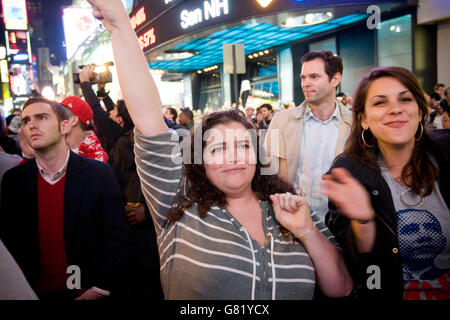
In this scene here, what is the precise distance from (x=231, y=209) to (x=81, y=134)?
7.21ft

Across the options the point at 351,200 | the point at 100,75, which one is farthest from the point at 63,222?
the point at 100,75

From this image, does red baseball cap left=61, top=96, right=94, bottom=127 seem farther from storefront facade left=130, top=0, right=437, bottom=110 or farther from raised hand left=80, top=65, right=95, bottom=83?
storefront facade left=130, top=0, right=437, bottom=110

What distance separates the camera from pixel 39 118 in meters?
2.65

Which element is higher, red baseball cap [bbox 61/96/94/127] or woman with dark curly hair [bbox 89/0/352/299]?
red baseball cap [bbox 61/96/94/127]

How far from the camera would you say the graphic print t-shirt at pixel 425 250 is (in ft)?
6.10

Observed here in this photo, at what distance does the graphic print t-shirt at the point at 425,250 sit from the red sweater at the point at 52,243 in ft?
6.70

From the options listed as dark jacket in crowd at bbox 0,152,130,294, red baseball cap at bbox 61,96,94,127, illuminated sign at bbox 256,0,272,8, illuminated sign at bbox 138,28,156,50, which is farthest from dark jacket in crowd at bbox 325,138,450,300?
A: illuminated sign at bbox 138,28,156,50

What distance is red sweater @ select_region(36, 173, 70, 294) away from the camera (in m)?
2.24

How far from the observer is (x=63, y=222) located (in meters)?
2.31

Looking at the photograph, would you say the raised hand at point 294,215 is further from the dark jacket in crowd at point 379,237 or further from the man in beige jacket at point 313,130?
the man in beige jacket at point 313,130

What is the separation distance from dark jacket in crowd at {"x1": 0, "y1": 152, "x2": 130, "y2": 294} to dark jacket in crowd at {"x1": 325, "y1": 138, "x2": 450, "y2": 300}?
1439 mm

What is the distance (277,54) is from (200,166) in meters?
18.2
